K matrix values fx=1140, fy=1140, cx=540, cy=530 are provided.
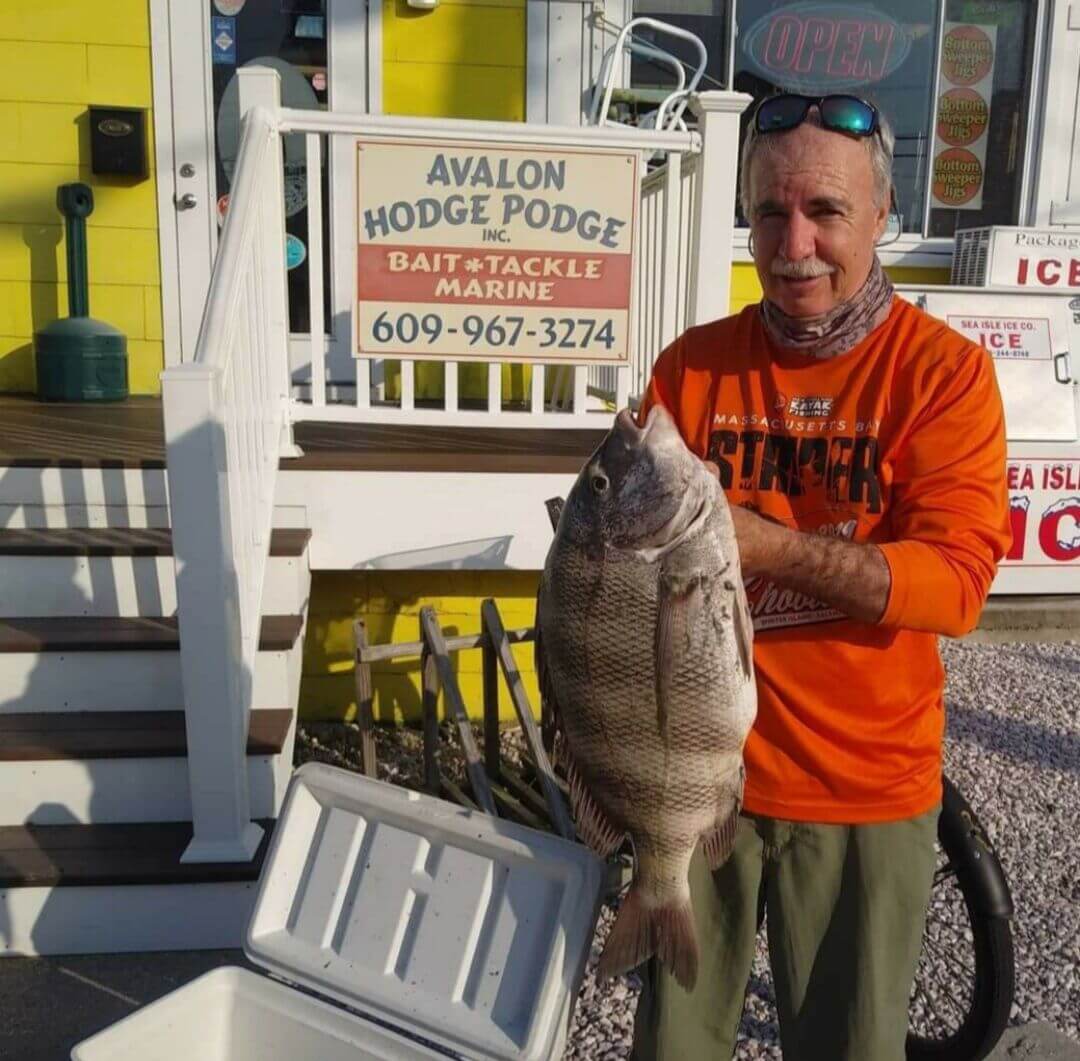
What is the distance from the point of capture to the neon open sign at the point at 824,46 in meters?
6.43

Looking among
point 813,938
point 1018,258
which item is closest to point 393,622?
point 813,938

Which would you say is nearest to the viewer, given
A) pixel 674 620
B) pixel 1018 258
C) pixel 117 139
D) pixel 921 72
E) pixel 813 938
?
pixel 674 620

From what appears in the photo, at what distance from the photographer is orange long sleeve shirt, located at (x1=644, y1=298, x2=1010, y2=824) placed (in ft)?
5.53

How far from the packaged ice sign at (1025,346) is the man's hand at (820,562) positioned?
15.9ft

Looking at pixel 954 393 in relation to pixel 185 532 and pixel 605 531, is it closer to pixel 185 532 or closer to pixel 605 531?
pixel 605 531

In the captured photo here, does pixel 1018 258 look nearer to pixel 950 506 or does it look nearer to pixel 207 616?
pixel 207 616

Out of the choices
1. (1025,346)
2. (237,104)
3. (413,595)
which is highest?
(237,104)

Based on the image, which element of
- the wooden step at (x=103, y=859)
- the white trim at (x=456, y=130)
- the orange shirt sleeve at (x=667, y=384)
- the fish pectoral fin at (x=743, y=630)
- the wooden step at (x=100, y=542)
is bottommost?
the wooden step at (x=103, y=859)

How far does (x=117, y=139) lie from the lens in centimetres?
568

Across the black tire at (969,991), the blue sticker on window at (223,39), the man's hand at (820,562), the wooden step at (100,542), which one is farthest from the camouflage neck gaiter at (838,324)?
the blue sticker on window at (223,39)

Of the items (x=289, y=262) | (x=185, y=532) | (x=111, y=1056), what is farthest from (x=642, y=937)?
(x=289, y=262)

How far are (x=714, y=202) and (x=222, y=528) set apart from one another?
7.64 feet

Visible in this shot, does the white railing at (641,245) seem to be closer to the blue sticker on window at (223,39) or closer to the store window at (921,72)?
the blue sticker on window at (223,39)

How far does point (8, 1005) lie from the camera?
295cm
